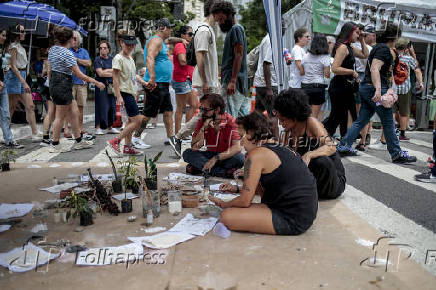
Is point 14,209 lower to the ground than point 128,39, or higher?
lower

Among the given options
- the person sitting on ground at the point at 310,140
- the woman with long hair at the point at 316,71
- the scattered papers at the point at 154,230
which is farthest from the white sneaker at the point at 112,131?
the scattered papers at the point at 154,230

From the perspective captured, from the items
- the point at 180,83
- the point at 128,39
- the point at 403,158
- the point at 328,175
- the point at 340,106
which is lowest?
the point at 403,158

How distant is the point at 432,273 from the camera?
8.16 feet

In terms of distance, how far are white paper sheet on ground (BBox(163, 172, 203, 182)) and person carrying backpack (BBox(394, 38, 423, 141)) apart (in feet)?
13.3

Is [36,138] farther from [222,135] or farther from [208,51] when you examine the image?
[222,135]

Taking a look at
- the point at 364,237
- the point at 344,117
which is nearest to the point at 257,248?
the point at 364,237

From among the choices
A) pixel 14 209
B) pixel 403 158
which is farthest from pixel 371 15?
pixel 14 209

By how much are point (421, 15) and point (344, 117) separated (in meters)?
5.02

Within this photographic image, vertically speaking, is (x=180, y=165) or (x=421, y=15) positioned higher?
(x=421, y=15)

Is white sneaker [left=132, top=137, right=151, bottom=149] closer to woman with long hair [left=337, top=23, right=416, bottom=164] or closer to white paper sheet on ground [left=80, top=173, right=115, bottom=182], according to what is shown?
white paper sheet on ground [left=80, top=173, right=115, bottom=182]

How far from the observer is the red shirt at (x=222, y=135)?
4.63 m

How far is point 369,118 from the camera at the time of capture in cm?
594

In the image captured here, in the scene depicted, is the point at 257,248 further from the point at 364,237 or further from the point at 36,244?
the point at 36,244

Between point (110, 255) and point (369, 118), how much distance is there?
464 cm
